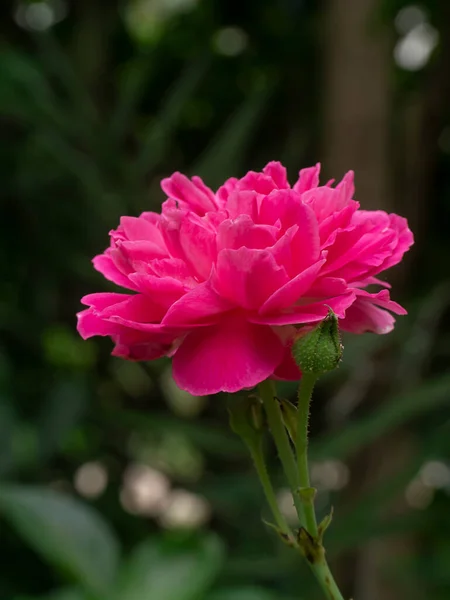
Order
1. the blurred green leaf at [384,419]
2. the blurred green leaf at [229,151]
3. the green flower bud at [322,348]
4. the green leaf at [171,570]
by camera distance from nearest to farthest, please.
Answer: the green flower bud at [322,348] → the green leaf at [171,570] → the blurred green leaf at [384,419] → the blurred green leaf at [229,151]

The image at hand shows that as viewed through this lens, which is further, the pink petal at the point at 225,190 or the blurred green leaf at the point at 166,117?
the blurred green leaf at the point at 166,117

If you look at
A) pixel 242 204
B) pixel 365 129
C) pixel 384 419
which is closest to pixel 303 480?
pixel 242 204

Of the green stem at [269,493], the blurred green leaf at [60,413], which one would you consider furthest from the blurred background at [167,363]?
the green stem at [269,493]

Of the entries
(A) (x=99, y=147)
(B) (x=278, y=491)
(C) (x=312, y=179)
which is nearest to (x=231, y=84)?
(A) (x=99, y=147)

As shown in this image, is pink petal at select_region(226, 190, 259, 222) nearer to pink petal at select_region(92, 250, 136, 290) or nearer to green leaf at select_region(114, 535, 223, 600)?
pink petal at select_region(92, 250, 136, 290)

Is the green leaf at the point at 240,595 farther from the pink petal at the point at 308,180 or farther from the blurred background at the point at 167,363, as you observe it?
the pink petal at the point at 308,180
